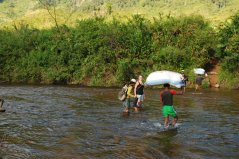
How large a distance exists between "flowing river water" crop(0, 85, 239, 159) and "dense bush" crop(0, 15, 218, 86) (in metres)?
14.2

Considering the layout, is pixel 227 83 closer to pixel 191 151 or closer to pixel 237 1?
pixel 191 151

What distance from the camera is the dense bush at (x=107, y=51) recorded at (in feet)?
124

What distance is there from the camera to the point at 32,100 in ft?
85.7

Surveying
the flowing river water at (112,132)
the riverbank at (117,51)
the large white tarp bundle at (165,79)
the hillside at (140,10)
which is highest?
the hillside at (140,10)

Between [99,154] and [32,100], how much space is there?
1545 centimetres

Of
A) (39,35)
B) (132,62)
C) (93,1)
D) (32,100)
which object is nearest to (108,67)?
(132,62)

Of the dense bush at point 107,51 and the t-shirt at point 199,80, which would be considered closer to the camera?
the t-shirt at point 199,80

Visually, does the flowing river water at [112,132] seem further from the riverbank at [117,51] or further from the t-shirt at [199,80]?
the riverbank at [117,51]

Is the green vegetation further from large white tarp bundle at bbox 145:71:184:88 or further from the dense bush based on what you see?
large white tarp bundle at bbox 145:71:184:88

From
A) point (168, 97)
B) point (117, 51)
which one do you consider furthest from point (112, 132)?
point (117, 51)

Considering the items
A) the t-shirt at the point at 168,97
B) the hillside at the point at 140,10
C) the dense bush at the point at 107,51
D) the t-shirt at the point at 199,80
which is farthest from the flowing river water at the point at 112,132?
the hillside at the point at 140,10

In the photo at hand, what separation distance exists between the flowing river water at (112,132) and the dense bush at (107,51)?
1419 centimetres

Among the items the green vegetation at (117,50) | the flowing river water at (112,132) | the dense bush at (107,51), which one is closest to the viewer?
the flowing river water at (112,132)

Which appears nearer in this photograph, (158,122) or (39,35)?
(158,122)
